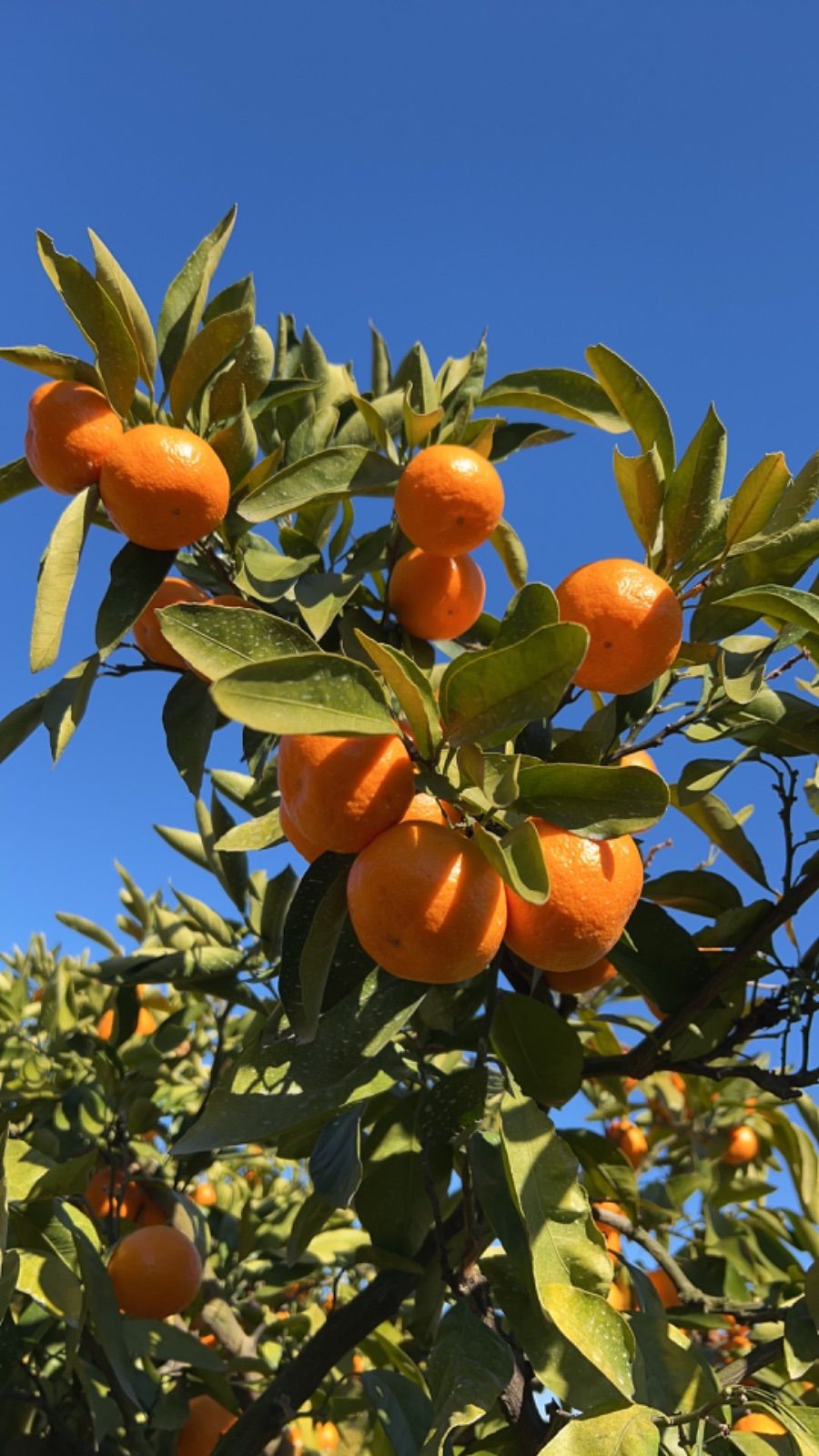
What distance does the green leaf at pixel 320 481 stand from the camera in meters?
1.23

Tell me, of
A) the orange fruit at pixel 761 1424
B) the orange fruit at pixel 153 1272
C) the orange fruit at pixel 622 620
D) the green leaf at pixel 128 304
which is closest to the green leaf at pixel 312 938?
the orange fruit at pixel 622 620

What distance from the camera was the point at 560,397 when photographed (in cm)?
145

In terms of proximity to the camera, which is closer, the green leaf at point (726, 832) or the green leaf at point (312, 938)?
the green leaf at point (312, 938)

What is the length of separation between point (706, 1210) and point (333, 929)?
1432 millimetres

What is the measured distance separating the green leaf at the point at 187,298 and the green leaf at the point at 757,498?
2.30 ft

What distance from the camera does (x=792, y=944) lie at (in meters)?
1.59

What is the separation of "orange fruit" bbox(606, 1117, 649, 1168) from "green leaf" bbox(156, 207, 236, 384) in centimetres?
193

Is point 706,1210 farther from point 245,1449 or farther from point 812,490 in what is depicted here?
point 812,490

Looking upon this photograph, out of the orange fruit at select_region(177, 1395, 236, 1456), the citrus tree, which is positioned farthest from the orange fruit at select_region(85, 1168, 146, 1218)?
the orange fruit at select_region(177, 1395, 236, 1456)

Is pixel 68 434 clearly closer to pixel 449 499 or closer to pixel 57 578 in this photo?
pixel 57 578

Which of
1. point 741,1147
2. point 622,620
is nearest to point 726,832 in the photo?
point 622,620

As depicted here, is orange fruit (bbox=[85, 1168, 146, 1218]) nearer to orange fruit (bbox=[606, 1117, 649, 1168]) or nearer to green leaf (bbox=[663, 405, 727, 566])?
orange fruit (bbox=[606, 1117, 649, 1168])

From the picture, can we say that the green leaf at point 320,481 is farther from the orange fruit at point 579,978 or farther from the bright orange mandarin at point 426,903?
the orange fruit at point 579,978

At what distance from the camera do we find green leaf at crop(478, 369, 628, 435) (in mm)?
1424
